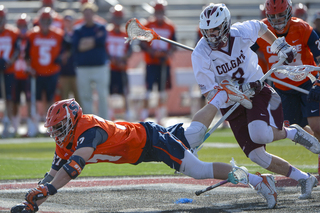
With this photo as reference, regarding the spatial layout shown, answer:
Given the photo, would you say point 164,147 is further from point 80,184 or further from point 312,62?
point 312,62

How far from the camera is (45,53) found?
10.4 meters

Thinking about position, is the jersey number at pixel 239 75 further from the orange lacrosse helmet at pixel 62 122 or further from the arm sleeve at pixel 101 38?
the arm sleeve at pixel 101 38

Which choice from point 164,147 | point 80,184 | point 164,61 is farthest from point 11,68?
point 164,147

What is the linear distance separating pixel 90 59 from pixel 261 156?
5.94 m

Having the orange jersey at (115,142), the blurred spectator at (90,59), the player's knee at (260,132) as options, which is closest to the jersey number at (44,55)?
the blurred spectator at (90,59)

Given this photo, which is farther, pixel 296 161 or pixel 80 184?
pixel 296 161

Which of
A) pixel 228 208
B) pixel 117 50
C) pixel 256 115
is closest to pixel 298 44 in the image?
pixel 256 115

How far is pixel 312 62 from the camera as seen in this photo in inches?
221

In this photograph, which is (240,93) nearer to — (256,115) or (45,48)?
(256,115)

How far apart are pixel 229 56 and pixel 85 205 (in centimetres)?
193

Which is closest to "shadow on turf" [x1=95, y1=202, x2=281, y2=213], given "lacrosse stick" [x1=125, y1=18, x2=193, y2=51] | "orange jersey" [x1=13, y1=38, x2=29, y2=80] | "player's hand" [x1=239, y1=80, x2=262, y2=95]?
"player's hand" [x1=239, y1=80, x2=262, y2=95]

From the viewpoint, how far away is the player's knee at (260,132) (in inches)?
183

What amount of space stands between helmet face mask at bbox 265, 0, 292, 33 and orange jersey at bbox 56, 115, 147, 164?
1.96 metres

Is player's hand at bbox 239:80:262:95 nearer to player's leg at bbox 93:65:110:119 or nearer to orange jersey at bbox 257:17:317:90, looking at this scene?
orange jersey at bbox 257:17:317:90
